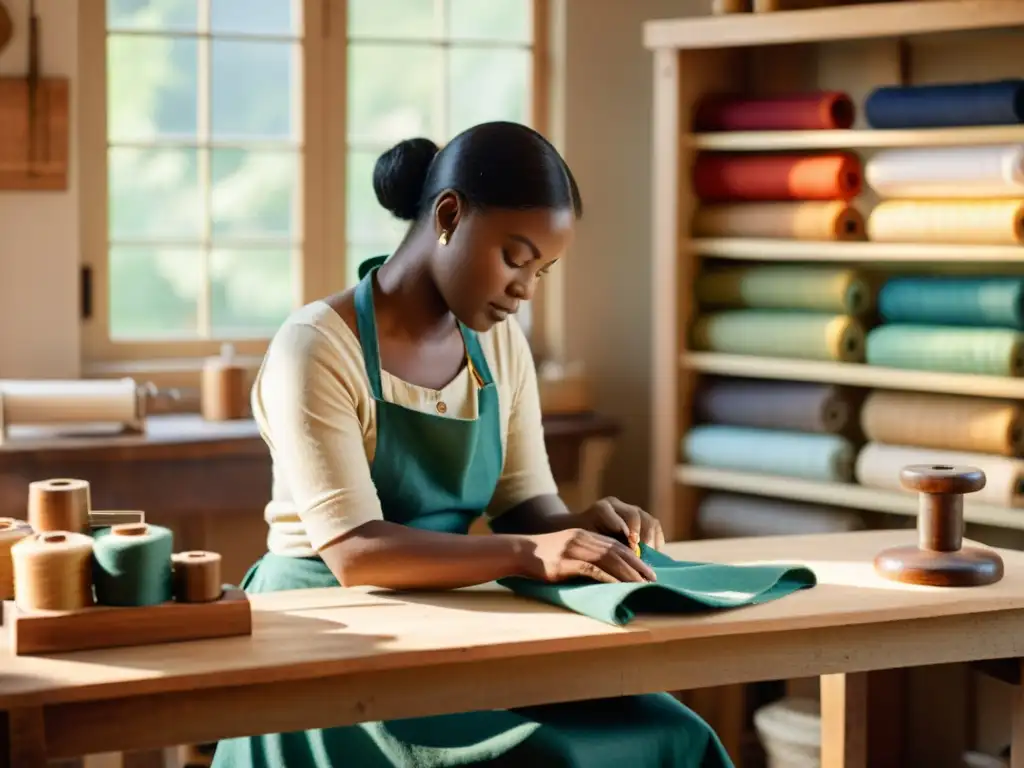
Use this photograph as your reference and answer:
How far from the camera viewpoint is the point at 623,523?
2.57m

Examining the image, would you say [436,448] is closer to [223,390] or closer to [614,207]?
→ [223,390]

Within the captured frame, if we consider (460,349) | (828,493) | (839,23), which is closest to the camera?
(460,349)

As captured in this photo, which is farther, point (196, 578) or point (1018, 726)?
point (1018, 726)

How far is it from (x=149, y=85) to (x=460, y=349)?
1876 millimetres

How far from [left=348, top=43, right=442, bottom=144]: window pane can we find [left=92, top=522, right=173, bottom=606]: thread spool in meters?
2.47

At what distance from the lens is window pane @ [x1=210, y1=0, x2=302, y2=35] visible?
4.22 m

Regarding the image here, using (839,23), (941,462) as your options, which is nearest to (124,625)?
(941,462)

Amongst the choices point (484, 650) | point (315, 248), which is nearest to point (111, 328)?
point (315, 248)

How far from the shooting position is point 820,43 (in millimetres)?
4355

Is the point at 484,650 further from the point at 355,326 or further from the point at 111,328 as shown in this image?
the point at 111,328

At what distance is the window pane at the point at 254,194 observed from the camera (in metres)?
4.28

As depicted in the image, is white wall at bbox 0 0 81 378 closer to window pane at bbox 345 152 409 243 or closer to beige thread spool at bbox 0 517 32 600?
window pane at bbox 345 152 409 243

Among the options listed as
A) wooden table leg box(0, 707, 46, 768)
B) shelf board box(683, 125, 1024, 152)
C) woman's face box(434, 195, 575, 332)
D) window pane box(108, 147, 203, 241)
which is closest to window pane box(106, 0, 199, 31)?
window pane box(108, 147, 203, 241)

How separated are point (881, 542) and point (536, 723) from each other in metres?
0.88
